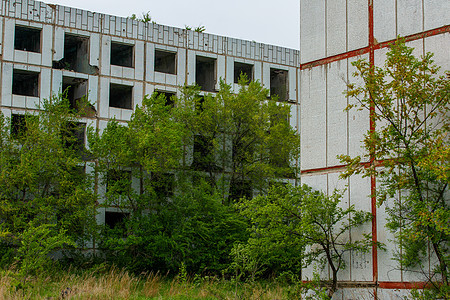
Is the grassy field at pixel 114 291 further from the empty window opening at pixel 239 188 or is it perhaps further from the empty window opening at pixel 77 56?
the empty window opening at pixel 77 56

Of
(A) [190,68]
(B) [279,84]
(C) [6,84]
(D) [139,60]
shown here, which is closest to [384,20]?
(C) [6,84]

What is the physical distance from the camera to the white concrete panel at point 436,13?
1092 cm

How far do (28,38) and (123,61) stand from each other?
17.8 ft

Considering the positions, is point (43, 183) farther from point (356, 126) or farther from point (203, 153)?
point (356, 126)

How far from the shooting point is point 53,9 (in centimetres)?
3566

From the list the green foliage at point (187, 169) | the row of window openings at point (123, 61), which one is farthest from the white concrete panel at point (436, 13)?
the row of window openings at point (123, 61)

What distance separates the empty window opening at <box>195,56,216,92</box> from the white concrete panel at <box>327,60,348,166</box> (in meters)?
27.2

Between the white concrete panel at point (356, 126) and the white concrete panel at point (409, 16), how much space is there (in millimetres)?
945

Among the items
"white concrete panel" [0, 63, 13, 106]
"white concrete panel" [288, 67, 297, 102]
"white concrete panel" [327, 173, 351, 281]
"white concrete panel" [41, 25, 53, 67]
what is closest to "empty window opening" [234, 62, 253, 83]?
"white concrete panel" [288, 67, 297, 102]

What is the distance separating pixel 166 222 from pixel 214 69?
12.6m

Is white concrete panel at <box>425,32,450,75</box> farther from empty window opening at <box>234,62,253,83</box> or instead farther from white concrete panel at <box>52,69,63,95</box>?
empty window opening at <box>234,62,253,83</box>

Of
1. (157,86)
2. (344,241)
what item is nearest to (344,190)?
(344,241)

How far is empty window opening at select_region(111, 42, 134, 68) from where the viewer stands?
125 feet

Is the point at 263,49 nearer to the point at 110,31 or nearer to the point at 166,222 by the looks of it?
the point at 110,31
